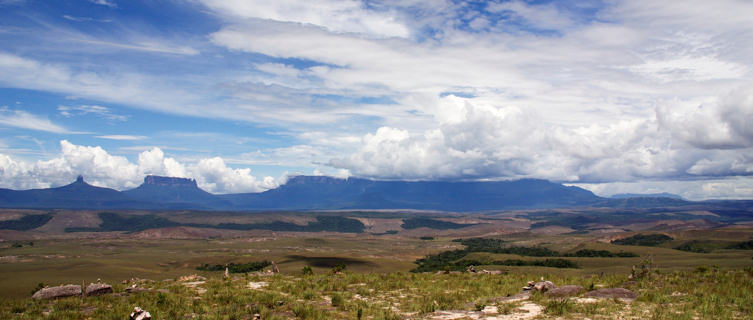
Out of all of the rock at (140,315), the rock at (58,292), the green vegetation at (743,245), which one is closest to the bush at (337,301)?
the rock at (140,315)

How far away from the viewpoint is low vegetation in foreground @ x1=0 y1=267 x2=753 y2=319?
68.0ft

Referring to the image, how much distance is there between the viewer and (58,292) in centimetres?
2517


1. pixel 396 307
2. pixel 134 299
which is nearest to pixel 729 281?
pixel 396 307

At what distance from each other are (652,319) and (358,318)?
1262 cm

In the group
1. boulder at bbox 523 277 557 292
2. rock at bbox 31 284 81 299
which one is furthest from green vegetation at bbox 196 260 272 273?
boulder at bbox 523 277 557 292

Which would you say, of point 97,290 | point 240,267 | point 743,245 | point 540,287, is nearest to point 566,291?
point 540,287

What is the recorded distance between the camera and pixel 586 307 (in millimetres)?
21375

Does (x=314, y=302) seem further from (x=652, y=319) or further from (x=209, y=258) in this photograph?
(x=209, y=258)

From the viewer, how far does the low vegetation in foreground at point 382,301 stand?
20734 mm

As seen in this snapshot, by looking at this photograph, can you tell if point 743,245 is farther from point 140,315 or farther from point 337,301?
point 140,315

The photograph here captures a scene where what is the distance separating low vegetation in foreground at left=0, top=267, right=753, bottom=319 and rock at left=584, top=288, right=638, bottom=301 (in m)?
0.75

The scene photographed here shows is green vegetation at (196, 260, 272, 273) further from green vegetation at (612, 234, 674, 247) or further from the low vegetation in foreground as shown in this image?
green vegetation at (612, 234, 674, 247)

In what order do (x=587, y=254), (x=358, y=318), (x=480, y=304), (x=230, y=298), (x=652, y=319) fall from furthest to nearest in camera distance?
(x=587, y=254), (x=230, y=298), (x=480, y=304), (x=358, y=318), (x=652, y=319)

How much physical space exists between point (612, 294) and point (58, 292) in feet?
101
